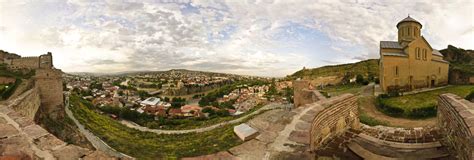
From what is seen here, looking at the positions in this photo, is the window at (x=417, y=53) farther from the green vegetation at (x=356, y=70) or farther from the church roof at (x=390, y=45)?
the green vegetation at (x=356, y=70)

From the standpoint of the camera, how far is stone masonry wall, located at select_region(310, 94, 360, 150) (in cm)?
404

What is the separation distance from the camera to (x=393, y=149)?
5.36 meters

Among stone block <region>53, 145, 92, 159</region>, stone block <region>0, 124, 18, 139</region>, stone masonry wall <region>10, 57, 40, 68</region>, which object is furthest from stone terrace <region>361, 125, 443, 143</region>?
stone masonry wall <region>10, 57, 40, 68</region>

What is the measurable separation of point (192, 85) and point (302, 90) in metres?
71.3

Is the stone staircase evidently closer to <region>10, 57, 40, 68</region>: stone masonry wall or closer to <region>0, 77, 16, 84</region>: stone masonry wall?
<region>0, 77, 16, 84</region>: stone masonry wall

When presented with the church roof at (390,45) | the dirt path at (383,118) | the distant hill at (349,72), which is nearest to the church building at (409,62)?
the church roof at (390,45)

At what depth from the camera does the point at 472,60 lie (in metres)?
30.9

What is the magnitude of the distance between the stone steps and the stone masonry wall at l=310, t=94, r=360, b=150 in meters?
0.36

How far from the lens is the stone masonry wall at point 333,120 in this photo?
4041 millimetres

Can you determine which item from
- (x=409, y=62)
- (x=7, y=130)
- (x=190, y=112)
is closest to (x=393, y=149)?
(x=7, y=130)

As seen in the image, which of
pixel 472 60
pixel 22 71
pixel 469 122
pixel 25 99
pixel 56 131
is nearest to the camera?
pixel 469 122

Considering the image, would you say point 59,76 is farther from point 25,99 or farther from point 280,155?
point 280,155

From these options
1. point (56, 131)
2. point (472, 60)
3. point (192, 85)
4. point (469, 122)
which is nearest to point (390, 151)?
point (469, 122)

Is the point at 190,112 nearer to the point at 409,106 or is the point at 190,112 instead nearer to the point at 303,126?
the point at 409,106
